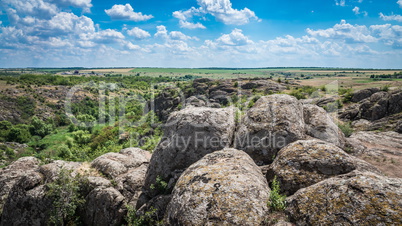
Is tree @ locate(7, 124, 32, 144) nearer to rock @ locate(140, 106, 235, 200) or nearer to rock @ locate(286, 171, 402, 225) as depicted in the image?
rock @ locate(140, 106, 235, 200)

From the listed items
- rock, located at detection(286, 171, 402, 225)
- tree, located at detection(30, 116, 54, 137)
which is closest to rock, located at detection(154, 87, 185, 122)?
tree, located at detection(30, 116, 54, 137)

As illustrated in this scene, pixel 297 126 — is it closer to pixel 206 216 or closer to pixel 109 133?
pixel 206 216

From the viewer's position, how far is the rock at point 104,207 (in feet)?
44.5

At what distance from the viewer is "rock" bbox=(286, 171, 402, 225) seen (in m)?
6.06

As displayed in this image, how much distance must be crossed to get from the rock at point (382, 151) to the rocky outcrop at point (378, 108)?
1171cm

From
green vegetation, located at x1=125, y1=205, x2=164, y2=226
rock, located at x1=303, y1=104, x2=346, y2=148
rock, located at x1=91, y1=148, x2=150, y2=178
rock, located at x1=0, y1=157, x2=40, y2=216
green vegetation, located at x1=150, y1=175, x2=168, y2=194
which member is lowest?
rock, located at x1=0, y1=157, x2=40, y2=216

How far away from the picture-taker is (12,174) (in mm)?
19062

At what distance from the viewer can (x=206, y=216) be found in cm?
750

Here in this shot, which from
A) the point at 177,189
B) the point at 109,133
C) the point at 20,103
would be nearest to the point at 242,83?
the point at 109,133

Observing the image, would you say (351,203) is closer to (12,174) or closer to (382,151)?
(382,151)

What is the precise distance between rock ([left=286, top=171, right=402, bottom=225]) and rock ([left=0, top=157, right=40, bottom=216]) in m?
19.6

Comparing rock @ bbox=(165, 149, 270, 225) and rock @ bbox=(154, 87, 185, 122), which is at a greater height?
rock @ bbox=(165, 149, 270, 225)

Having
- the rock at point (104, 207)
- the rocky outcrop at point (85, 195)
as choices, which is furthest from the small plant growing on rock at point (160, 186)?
the rock at point (104, 207)

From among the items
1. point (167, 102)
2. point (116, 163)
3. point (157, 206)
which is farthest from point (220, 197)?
point (167, 102)
